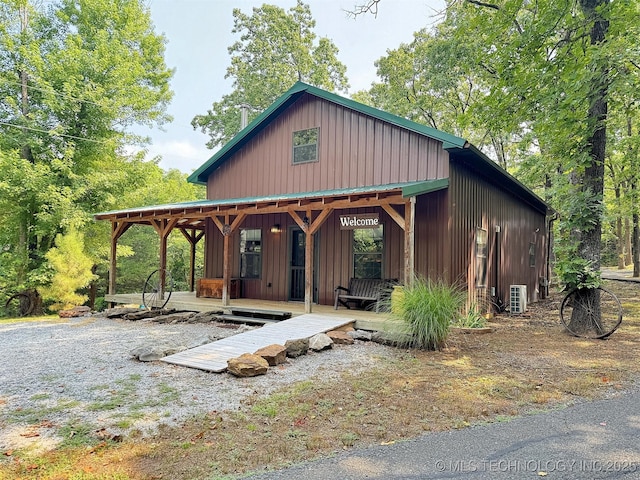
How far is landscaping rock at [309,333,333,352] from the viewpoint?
247 inches

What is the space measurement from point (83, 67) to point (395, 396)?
15333 mm

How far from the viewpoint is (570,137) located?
7.79 meters

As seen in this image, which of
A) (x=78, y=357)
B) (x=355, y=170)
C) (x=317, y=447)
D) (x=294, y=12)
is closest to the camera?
(x=317, y=447)

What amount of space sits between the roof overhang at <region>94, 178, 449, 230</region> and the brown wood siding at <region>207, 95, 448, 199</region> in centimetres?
51

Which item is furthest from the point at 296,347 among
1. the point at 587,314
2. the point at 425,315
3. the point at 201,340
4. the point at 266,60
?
the point at 266,60

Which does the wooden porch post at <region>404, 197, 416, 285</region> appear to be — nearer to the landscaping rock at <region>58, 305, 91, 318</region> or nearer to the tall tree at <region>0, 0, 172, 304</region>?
the landscaping rock at <region>58, 305, 91, 318</region>

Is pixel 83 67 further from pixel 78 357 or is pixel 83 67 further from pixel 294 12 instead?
pixel 294 12

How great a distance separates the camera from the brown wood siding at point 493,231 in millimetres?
8664

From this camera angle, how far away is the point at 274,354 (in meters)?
5.46

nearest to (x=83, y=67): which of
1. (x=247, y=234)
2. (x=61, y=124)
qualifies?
(x=61, y=124)

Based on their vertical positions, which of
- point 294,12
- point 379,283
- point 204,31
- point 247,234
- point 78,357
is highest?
point 294,12

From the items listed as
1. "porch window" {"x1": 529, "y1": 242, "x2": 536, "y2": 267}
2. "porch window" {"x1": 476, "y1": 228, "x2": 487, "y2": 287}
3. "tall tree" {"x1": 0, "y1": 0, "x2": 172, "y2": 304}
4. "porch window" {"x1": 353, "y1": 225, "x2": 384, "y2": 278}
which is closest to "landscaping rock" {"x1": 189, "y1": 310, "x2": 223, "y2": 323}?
"porch window" {"x1": 353, "y1": 225, "x2": 384, "y2": 278}

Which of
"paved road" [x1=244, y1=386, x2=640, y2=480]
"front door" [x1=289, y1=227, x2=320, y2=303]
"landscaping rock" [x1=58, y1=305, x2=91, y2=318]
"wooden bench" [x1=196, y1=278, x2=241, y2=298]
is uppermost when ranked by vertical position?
"front door" [x1=289, y1=227, x2=320, y2=303]

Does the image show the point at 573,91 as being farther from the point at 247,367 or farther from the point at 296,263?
the point at 247,367
